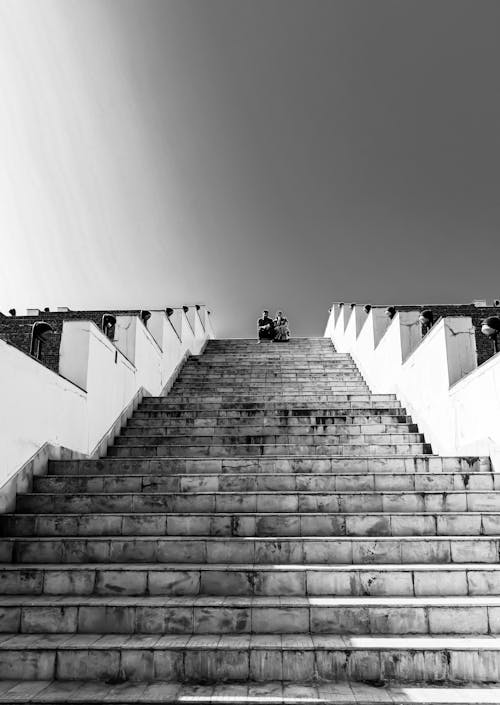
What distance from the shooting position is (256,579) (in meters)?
3.94

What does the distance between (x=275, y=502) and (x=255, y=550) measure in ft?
2.19

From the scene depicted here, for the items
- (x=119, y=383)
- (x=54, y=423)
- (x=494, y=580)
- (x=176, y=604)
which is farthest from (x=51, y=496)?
(x=494, y=580)

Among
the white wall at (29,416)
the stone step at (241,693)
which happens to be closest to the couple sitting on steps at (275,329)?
the white wall at (29,416)

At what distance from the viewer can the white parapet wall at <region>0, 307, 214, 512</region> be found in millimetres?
5105

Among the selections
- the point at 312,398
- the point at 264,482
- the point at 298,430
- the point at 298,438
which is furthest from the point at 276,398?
the point at 264,482

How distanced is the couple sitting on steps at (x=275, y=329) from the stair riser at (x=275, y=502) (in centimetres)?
1233

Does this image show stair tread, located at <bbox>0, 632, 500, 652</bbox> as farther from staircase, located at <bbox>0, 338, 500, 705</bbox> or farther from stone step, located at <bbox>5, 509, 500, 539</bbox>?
stone step, located at <bbox>5, 509, 500, 539</bbox>

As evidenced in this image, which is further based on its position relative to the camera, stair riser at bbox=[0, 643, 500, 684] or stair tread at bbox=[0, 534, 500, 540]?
stair tread at bbox=[0, 534, 500, 540]

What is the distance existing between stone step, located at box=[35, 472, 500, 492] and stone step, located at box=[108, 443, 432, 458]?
3.31ft

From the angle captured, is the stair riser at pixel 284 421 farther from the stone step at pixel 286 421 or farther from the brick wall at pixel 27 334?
the brick wall at pixel 27 334

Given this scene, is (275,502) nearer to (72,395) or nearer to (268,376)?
(72,395)

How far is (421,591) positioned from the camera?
12.6 feet

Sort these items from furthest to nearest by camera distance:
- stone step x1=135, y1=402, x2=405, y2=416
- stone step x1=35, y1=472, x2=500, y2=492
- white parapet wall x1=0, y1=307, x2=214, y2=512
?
stone step x1=135, y1=402, x2=405, y2=416 → stone step x1=35, y1=472, x2=500, y2=492 → white parapet wall x1=0, y1=307, x2=214, y2=512

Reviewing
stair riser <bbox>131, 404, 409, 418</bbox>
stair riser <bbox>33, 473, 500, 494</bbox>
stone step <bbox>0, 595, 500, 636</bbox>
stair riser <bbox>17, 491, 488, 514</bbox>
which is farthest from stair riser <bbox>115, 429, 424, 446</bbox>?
stone step <bbox>0, 595, 500, 636</bbox>
